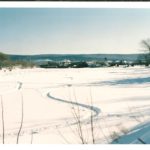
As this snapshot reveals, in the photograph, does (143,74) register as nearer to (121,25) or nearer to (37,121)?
(121,25)

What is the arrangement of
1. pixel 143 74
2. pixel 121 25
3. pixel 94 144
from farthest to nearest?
pixel 143 74 → pixel 121 25 → pixel 94 144

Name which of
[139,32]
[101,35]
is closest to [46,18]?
[101,35]

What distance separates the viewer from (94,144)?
8.11 feet

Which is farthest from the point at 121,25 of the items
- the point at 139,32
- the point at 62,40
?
the point at 62,40

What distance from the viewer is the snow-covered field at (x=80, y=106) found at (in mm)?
2605

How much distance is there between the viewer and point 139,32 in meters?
2.64

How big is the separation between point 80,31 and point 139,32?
15.0 inches

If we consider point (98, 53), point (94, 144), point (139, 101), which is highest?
point (98, 53)

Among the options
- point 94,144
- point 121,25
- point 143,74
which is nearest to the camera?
point 94,144

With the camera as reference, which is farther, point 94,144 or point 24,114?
point 24,114

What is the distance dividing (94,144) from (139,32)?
78 cm

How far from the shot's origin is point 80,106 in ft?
9.10

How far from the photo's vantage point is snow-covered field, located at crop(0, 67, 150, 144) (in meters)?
2.61

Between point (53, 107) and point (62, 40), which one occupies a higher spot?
point (62, 40)
